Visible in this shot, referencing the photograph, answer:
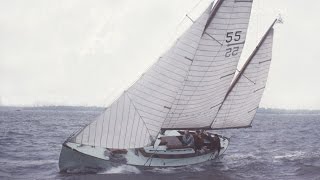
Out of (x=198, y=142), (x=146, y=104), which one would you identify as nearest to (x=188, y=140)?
(x=198, y=142)

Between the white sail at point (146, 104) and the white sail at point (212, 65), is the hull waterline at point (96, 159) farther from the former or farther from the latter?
the white sail at point (212, 65)

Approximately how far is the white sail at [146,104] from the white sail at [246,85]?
735cm

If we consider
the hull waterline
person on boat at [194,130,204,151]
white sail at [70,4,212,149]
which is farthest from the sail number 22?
the hull waterline

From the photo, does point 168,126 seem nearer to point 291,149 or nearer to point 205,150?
point 205,150

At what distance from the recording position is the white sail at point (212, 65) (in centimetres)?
2167

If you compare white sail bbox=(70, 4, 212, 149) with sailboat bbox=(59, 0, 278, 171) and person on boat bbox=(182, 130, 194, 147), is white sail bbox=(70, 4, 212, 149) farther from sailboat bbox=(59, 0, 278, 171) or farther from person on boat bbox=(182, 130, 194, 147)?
person on boat bbox=(182, 130, 194, 147)

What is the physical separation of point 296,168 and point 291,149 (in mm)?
11909

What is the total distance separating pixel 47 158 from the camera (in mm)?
28406

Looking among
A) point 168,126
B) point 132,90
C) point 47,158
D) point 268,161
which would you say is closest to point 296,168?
point 268,161

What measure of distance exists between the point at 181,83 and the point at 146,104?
2.06 meters

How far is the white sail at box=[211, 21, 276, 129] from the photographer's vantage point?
27141 mm

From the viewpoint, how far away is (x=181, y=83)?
20.6 meters

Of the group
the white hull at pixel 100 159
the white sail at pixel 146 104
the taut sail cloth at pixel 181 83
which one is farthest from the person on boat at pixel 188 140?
the white sail at pixel 146 104

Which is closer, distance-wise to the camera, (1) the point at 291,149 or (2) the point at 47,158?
(2) the point at 47,158
